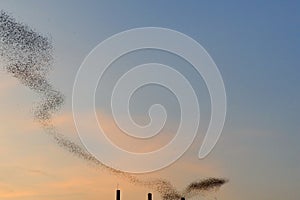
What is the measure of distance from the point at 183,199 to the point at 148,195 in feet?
48.0

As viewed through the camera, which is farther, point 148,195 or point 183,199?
point 183,199

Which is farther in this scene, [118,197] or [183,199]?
[183,199]

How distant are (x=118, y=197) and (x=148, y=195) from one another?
12.1 meters

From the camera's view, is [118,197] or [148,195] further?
[148,195]

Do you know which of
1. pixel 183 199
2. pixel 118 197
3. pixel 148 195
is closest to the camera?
pixel 118 197

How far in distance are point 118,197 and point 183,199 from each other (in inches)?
1049

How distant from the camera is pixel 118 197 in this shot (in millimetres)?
125062

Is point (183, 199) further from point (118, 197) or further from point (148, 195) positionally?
point (118, 197)

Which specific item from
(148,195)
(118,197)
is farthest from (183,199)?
(118,197)

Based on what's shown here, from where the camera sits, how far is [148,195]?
13488 centimetres

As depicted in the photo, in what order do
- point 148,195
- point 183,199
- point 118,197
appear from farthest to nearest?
point 183,199, point 148,195, point 118,197
